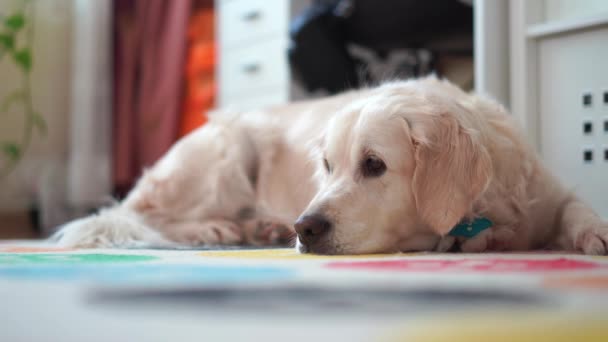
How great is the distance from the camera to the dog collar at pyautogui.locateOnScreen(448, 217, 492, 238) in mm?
1780

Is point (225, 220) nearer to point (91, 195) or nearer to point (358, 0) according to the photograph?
point (358, 0)

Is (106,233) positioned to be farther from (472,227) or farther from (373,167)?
(472,227)

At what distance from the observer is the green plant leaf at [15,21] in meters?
4.62

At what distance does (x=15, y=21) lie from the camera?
464cm

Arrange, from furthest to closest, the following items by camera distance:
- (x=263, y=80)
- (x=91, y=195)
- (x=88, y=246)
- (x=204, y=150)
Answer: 1. (x=91, y=195)
2. (x=263, y=80)
3. (x=204, y=150)
4. (x=88, y=246)

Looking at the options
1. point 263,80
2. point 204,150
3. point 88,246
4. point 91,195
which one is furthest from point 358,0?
point 91,195

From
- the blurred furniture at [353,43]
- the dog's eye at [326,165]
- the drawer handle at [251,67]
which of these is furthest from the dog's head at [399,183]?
the drawer handle at [251,67]

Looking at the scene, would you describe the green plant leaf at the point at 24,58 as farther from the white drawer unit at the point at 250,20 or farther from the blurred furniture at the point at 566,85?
the blurred furniture at the point at 566,85

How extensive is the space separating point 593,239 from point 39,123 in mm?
4178

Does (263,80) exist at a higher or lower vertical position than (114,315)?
higher

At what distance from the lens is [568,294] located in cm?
95

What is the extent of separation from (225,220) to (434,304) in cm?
188

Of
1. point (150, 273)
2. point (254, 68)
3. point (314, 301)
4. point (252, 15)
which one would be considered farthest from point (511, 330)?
point (252, 15)

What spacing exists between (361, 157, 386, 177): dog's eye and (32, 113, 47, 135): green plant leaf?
375 centimetres
